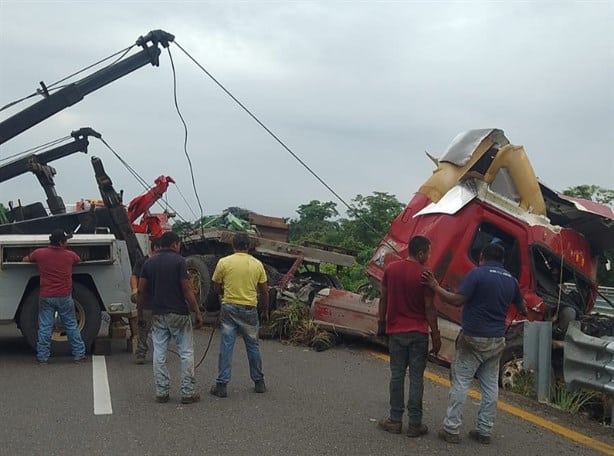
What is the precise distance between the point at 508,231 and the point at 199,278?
6055mm

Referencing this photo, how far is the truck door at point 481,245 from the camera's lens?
28.6ft

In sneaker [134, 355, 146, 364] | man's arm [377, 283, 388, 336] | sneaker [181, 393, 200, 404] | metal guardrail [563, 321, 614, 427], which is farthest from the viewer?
sneaker [134, 355, 146, 364]

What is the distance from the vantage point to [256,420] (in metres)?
6.40

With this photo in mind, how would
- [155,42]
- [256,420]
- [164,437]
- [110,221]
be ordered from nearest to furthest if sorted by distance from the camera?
[164,437], [256,420], [110,221], [155,42]

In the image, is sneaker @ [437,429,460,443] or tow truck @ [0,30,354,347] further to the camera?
tow truck @ [0,30,354,347]

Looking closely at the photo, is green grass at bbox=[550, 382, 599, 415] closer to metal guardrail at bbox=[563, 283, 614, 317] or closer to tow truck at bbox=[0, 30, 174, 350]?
metal guardrail at bbox=[563, 283, 614, 317]

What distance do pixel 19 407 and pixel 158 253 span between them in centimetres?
197

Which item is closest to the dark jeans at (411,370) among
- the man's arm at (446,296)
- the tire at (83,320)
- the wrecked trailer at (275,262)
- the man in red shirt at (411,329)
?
the man in red shirt at (411,329)

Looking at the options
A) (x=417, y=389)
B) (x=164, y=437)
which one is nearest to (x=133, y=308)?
(x=164, y=437)

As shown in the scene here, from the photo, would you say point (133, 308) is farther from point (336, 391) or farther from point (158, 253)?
point (336, 391)

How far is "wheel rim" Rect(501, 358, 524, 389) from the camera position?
805 centimetres

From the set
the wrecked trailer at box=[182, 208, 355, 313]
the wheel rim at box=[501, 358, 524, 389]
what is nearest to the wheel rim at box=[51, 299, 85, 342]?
the wrecked trailer at box=[182, 208, 355, 313]

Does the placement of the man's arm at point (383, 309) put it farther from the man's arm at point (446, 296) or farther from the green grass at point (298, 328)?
the green grass at point (298, 328)

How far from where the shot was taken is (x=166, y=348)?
718 centimetres
